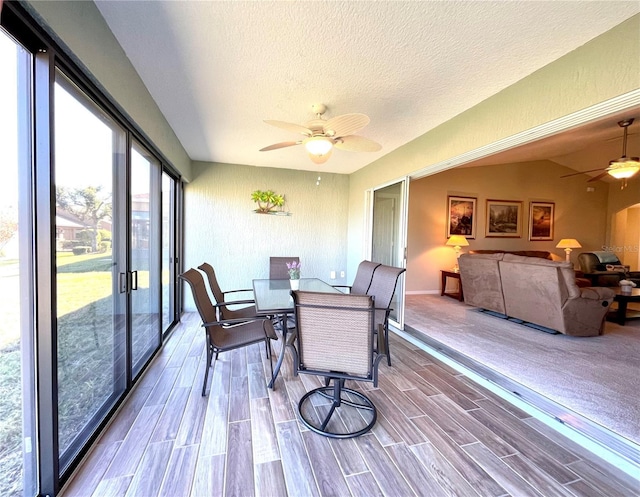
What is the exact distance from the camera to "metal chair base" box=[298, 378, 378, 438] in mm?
1766

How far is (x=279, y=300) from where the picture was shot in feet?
8.87

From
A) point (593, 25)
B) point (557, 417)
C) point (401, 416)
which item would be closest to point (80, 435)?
point (401, 416)

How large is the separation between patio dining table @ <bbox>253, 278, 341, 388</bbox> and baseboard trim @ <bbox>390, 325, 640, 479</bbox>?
1595 mm

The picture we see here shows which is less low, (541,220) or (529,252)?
(541,220)

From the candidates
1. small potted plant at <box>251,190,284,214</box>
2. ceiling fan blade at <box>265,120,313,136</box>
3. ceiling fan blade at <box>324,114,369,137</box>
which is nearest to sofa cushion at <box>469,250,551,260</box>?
small potted plant at <box>251,190,284,214</box>

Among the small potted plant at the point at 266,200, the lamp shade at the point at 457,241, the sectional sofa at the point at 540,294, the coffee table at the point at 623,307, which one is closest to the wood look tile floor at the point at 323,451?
the sectional sofa at the point at 540,294

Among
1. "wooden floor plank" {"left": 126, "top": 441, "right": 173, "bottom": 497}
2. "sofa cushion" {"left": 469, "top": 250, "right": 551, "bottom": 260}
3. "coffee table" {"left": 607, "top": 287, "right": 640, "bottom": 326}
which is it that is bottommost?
"wooden floor plank" {"left": 126, "top": 441, "right": 173, "bottom": 497}

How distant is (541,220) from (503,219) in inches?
42.6

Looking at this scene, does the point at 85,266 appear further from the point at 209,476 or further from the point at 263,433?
the point at 263,433

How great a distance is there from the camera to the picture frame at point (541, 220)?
6.49 m

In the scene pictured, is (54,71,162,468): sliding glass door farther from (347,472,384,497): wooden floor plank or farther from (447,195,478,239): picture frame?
(447,195,478,239): picture frame

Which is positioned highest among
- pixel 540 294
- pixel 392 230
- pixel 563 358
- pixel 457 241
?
pixel 392 230

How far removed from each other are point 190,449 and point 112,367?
902 mm

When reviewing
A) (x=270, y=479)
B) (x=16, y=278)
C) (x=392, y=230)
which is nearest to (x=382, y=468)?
(x=270, y=479)
